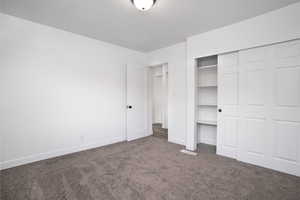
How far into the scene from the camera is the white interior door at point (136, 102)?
154 inches

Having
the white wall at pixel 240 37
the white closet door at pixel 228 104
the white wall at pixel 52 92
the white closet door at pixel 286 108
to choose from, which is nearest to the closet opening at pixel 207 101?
the white wall at pixel 240 37

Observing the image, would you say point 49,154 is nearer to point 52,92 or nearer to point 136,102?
point 52,92

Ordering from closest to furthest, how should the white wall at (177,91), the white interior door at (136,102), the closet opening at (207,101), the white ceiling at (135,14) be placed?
1. the white ceiling at (135,14)
2. the closet opening at (207,101)
3. the white wall at (177,91)
4. the white interior door at (136,102)

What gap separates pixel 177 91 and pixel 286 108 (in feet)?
6.91

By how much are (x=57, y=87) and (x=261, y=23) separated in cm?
397

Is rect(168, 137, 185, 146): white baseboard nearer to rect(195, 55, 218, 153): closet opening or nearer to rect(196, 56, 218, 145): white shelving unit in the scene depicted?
rect(195, 55, 218, 153): closet opening

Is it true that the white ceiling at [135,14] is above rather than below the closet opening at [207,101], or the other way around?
above

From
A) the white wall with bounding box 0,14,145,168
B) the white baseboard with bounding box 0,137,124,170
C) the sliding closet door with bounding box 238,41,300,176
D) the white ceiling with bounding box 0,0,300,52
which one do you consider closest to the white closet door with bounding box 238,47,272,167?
the sliding closet door with bounding box 238,41,300,176

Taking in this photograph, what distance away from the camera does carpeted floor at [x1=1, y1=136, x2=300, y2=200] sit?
169cm

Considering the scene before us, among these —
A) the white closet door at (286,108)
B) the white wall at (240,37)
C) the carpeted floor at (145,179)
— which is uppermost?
the white wall at (240,37)

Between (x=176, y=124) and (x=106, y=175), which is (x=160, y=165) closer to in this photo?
(x=106, y=175)

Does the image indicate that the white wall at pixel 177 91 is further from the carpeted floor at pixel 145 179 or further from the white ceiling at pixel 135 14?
the carpeted floor at pixel 145 179

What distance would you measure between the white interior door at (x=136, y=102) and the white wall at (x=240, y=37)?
157 cm

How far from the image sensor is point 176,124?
368 centimetres
